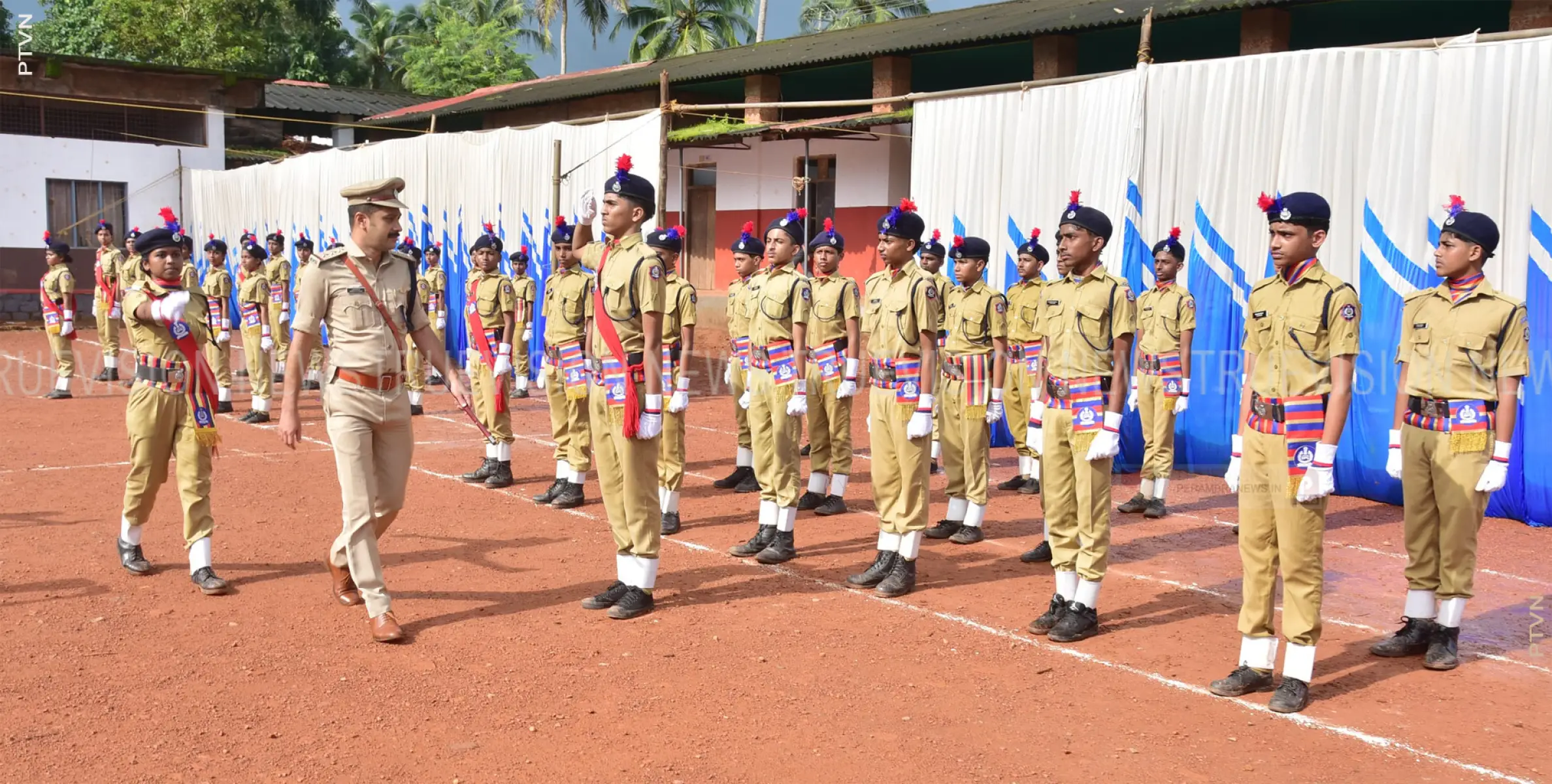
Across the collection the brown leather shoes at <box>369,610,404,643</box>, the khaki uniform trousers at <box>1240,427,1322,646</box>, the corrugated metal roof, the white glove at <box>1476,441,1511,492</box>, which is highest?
the corrugated metal roof

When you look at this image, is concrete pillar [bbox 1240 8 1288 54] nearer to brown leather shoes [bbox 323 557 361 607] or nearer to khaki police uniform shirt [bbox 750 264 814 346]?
khaki police uniform shirt [bbox 750 264 814 346]

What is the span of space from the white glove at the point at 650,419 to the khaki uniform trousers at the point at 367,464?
117 centimetres

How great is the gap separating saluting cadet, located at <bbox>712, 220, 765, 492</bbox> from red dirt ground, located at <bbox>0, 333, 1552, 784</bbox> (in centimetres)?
149

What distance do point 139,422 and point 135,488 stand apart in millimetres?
412

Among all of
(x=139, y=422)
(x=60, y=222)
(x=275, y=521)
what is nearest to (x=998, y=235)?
(x=275, y=521)

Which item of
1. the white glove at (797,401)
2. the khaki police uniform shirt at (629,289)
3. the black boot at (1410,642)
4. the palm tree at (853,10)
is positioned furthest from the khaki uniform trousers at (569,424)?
the palm tree at (853,10)

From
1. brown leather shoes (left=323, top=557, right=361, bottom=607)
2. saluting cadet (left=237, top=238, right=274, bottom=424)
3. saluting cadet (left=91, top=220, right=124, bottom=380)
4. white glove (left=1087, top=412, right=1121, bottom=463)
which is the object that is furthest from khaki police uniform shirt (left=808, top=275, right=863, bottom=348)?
saluting cadet (left=91, top=220, right=124, bottom=380)

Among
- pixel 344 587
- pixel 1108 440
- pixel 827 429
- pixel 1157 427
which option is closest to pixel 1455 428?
pixel 1108 440

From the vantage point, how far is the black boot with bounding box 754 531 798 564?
7512mm

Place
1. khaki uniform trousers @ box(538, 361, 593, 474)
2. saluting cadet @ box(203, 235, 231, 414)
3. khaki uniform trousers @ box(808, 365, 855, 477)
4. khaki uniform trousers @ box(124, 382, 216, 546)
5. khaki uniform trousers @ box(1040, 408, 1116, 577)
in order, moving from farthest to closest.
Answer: saluting cadet @ box(203, 235, 231, 414)
khaki uniform trousers @ box(808, 365, 855, 477)
khaki uniform trousers @ box(538, 361, 593, 474)
khaki uniform trousers @ box(124, 382, 216, 546)
khaki uniform trousers @ box(1040, 408, 1116, 577)

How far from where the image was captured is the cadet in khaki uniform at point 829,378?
899 cm

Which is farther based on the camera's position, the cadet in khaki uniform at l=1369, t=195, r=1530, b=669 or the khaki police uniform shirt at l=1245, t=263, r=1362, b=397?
the cadet in khaki uniform at l=1369, t=195, r=1530, b=669

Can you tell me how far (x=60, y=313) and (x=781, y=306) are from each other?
38.4ft

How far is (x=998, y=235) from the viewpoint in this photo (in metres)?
12.1
